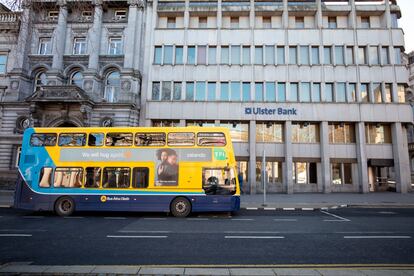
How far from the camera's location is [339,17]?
26109mm

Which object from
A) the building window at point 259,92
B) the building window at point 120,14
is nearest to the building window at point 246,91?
the building window at point 259,92

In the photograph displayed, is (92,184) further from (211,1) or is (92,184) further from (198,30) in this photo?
(211,1)

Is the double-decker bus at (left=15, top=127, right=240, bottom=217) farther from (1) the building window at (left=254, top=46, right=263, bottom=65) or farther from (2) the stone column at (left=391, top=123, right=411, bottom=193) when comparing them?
(2) the stone column at (left=391, top=123, right=411, bottom=193)

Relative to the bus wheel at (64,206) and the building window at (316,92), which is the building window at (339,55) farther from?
the bus wheel at (64,206)

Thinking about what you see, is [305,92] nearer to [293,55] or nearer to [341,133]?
[293,55]

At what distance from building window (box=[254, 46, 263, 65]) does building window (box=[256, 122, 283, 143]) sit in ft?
21.7

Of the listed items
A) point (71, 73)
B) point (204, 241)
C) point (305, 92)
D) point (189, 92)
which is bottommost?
point (204, 241)

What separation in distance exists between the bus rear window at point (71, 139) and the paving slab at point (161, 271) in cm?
918

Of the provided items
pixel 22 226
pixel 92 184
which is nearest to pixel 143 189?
pixel 92 184

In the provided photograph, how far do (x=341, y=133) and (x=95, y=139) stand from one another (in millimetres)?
23379

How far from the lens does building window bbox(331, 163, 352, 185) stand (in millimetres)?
24125

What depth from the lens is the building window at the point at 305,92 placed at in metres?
24.4

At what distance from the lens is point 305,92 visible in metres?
24.5

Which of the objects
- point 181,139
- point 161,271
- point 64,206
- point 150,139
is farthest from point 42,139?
point 161,271
